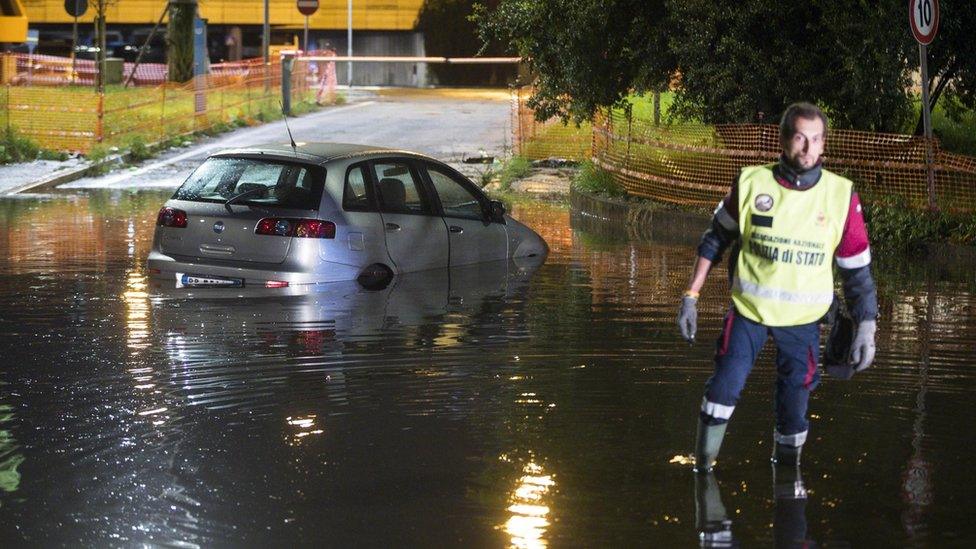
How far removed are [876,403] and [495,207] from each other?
6205 millimetres

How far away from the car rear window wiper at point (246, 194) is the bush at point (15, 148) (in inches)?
608

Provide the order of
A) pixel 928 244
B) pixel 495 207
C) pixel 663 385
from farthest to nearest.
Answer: pixel 928 244, pixel 495 207, pixel 663 385

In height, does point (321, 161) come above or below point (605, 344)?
above

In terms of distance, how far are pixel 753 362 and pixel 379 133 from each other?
1056 inches

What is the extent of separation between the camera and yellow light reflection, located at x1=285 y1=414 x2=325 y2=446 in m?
7.92

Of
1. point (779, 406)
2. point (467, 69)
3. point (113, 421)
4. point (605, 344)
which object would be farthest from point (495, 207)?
point (467, 69)

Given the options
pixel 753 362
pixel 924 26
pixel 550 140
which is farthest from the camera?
pixel 550 140

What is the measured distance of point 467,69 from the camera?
69.1 metres

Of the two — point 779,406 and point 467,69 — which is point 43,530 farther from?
point 467,69

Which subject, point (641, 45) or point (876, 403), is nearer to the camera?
point (876, 403)

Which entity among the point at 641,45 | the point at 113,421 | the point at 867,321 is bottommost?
the point at 113,421

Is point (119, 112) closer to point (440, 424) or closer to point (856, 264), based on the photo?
point (440, 424)

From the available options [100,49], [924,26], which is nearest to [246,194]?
[924,26]

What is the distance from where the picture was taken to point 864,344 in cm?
A: 674
